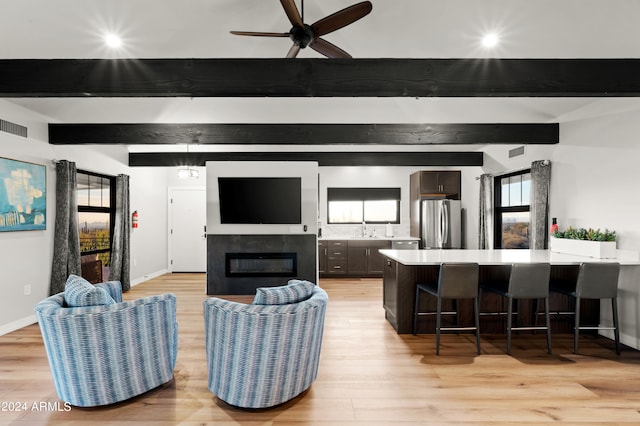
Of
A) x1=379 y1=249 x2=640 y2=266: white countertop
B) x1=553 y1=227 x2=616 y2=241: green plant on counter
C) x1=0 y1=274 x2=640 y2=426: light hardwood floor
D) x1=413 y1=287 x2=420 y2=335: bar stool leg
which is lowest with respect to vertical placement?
x1=0 y1=274 x2=640 y2=426: light hardwood floor

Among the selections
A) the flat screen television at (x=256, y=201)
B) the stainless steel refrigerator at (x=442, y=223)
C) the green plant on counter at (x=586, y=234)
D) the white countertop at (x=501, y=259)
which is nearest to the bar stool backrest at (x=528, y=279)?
the white countertop at (x=501, y=259)

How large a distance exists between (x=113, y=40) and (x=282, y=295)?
2.38 metres

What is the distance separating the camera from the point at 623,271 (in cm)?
379

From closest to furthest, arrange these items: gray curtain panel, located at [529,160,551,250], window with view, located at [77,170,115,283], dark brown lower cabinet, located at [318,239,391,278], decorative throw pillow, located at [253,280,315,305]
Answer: decorative throw pillow, located at [253,280,315,305], gray curtain panel, located at [529,160,551,250], window with view, located at [77,170,115,283], dark brown lower cabinet, located at [318,239,391,278]

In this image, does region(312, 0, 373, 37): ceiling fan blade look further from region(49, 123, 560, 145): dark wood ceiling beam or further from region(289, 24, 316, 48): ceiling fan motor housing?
region(49, 123, 560, 145): dark wood ceiling beam

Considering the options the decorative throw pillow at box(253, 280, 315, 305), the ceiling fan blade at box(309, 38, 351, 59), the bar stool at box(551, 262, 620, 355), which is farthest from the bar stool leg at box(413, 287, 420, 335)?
the ceiling fan blade at box(309, 38, 351, 59)

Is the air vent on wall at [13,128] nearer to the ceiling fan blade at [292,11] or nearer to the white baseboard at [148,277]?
the white baseboard at [148,277]

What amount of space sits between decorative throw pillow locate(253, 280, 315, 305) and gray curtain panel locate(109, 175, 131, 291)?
476cm

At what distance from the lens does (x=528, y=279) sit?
3459mm

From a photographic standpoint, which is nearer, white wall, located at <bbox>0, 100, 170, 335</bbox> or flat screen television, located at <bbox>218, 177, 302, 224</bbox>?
white wall, located at <bbox>0, 100, 170, 335</bbox>

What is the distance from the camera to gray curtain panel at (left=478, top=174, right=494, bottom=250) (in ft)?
20.1

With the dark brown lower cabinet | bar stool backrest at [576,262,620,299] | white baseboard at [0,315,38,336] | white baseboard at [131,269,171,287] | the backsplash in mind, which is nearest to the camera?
bar stool backrest at [576,262,620,299]

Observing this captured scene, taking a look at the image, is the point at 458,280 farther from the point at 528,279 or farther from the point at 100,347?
the point at 100,347

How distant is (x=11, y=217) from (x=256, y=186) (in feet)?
10.7
